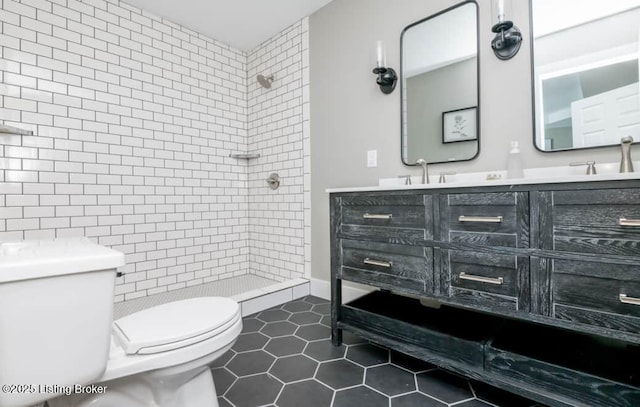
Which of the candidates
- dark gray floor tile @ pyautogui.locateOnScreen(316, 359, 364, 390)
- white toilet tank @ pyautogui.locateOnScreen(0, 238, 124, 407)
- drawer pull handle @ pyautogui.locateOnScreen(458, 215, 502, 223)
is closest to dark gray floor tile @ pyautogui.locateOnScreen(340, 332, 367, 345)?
dark gray floor tile @ pyautogui.locateOnScreen(316, 359, 364, 390)

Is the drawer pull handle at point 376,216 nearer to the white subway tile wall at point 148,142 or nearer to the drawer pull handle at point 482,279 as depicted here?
the drawer pull handle at point 482,279

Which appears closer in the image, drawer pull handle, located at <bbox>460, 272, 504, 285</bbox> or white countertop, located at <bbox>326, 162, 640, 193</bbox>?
white countertop, located at <bbox>326, 162, 640, 193</bbox>

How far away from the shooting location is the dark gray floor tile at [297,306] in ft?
7.29

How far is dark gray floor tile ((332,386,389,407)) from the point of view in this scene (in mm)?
1189

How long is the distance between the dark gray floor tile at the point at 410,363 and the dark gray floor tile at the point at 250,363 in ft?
2.08

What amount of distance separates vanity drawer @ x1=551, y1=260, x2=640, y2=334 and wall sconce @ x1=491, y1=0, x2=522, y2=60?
3.58ft

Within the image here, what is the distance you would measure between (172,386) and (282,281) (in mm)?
1708

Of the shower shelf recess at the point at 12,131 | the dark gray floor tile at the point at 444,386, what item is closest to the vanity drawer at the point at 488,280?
the dark gray floor tile at the point at 444,386

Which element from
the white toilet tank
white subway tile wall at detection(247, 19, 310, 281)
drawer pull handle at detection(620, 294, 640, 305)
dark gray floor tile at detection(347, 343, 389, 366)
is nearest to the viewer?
the white toilet tank

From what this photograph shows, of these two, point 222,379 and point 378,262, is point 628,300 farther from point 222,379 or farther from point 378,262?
point 222,379

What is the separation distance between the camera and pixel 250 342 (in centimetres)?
174

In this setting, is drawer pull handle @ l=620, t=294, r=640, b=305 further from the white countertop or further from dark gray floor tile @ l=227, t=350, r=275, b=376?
dark gray floor tile @ l=227, t=350, r=275, b=376

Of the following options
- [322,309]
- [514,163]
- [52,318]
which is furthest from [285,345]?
[514,163]

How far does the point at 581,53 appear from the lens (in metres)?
1.34
